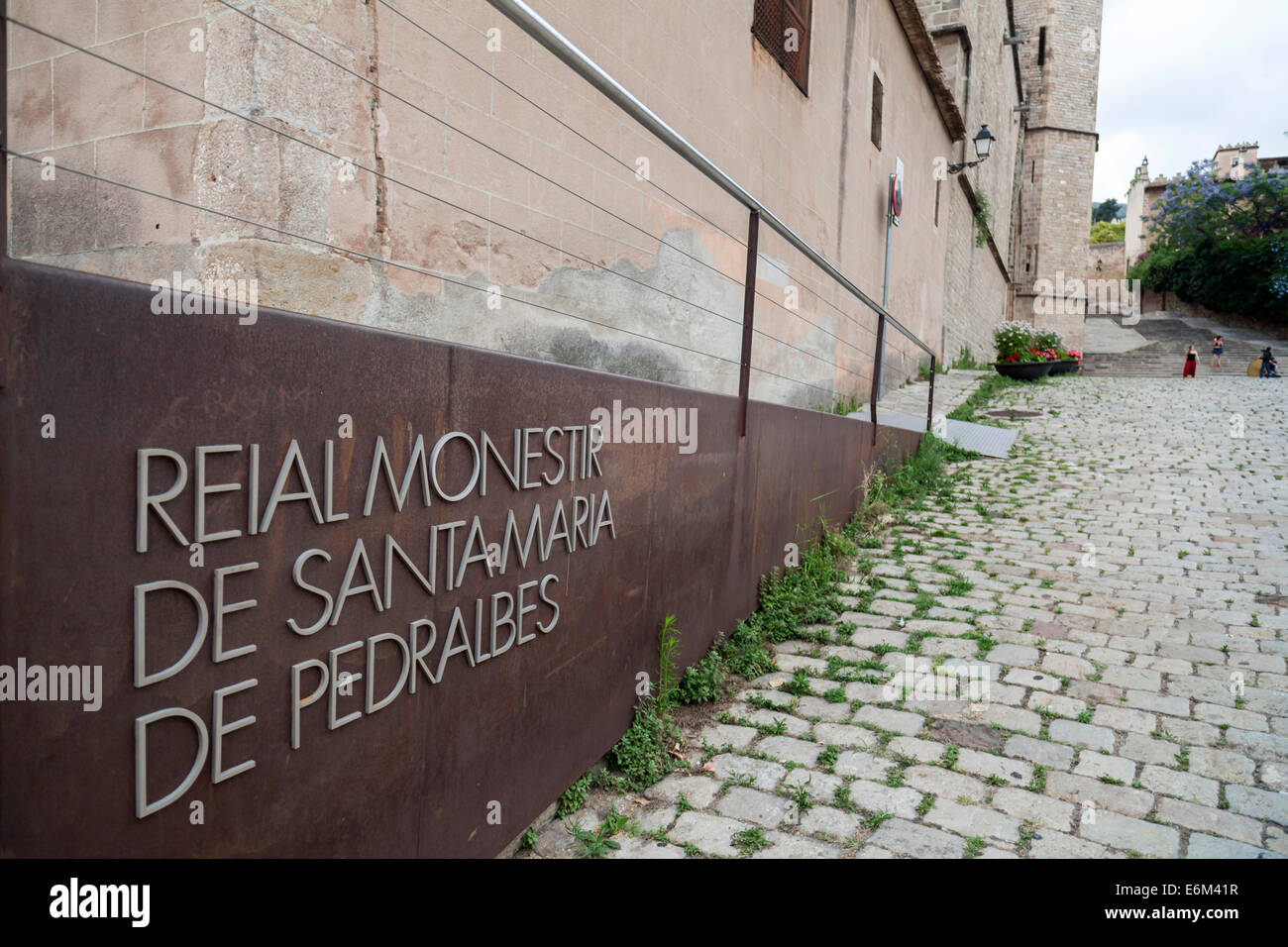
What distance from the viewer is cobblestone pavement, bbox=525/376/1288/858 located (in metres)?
2.71

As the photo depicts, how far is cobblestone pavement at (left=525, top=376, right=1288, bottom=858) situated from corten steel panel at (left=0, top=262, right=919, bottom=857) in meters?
0.54

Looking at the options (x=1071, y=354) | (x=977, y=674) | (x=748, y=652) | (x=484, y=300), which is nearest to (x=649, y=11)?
(x=484, y=300)

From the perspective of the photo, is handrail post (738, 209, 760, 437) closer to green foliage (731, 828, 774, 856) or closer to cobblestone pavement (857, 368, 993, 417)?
green foliage (731, 828, 774, 856)

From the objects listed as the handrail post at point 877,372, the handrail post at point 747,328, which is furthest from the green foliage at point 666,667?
the handrail post at point 877,372

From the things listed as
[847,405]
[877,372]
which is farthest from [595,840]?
[847,405]

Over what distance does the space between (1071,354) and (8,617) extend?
69.1 ft

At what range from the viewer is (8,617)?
124 cm

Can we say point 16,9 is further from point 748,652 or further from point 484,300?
point 748,652

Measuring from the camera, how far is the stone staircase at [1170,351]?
26.8 meters

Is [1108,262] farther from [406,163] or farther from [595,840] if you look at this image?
[595,840]

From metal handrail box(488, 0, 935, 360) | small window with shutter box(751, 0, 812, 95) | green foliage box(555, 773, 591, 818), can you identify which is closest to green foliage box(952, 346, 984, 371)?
small window with shutter box(751, 0, 812, 95)

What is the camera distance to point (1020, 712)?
11.6 feet

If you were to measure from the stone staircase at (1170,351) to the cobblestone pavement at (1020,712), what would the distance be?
17437 mm

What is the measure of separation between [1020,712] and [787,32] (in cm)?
655
